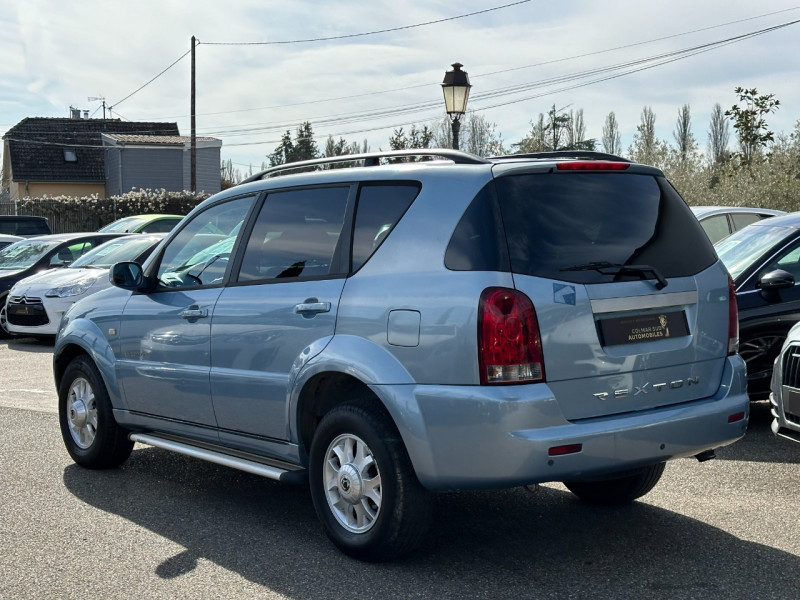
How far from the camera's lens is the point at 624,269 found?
4.66 metres

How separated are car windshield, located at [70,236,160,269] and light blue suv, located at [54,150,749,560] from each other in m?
9.90

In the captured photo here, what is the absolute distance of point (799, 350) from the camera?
5867 mm

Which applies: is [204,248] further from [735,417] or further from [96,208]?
[96,208]

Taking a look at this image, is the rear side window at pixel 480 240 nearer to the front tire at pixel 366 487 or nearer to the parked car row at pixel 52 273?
the front tire at pixel 366 487

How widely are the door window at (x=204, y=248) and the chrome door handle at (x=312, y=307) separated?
2.88 feet

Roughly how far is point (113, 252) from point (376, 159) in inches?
433

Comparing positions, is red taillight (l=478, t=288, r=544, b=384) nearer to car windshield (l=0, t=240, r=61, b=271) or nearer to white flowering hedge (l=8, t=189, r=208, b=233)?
car windshield (l=0, t=240, r=61, b=271)

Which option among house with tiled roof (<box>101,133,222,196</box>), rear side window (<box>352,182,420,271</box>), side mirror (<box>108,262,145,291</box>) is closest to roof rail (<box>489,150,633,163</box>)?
rear side window (<box>352,182,420,271</box>)

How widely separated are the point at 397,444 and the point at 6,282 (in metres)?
13.3

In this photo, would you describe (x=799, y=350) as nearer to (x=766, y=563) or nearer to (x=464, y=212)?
(x=766, y=563)

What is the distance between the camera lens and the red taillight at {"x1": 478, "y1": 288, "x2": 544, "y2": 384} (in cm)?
431

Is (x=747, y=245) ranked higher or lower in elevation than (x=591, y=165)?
lower

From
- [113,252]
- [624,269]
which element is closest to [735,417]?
[624,269]

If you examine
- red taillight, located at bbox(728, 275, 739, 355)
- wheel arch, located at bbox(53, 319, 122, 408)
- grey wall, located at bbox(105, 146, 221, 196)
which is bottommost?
wheel arch, located at bbox(53, 319, 122, 408)
